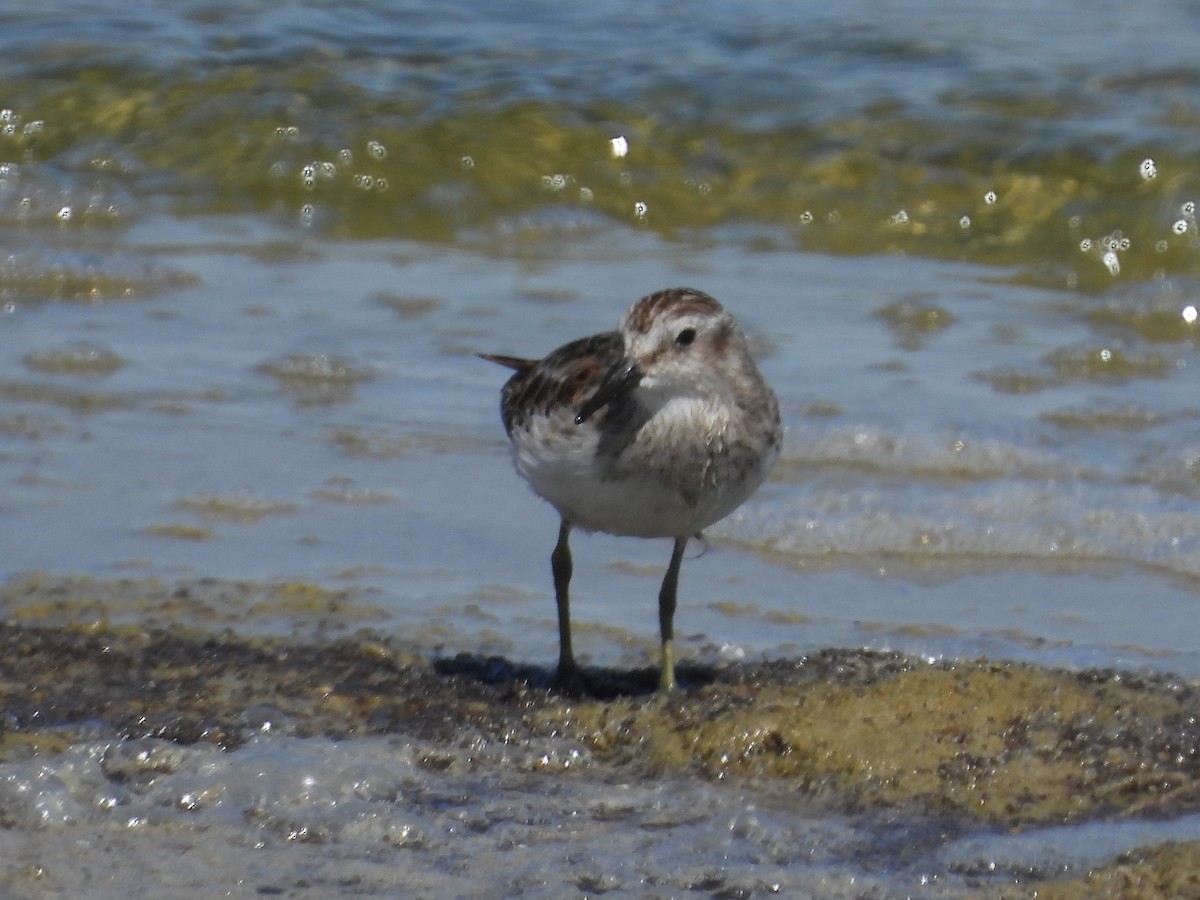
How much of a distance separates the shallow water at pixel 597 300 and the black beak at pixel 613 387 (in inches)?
35.0

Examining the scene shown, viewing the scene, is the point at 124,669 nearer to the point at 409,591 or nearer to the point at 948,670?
the point at 409,591

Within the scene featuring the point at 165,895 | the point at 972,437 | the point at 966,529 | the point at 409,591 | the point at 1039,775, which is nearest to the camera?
the point at 165,895

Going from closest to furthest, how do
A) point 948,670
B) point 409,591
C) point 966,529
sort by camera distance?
point 948,670, point 409,591, point 966,529

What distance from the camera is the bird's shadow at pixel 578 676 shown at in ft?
15.3

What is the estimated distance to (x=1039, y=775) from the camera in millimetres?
3941

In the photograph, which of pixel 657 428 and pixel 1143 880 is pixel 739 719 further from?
pixel 1143 880

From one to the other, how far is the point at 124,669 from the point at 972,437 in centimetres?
337

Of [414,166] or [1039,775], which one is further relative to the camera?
[414,166]

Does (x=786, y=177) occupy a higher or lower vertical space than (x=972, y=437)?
higher

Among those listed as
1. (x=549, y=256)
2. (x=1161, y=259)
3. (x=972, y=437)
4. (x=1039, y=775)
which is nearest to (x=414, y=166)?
(x=549, y=256)

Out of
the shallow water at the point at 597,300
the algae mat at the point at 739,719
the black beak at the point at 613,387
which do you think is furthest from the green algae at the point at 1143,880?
the black beak at the point at 613,387

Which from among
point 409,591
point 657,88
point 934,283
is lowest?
point 409,591

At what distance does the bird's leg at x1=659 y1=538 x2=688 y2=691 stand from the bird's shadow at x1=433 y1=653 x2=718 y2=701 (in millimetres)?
51

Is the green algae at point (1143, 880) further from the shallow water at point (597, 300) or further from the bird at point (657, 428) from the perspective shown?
the bird at point (657, 428)
